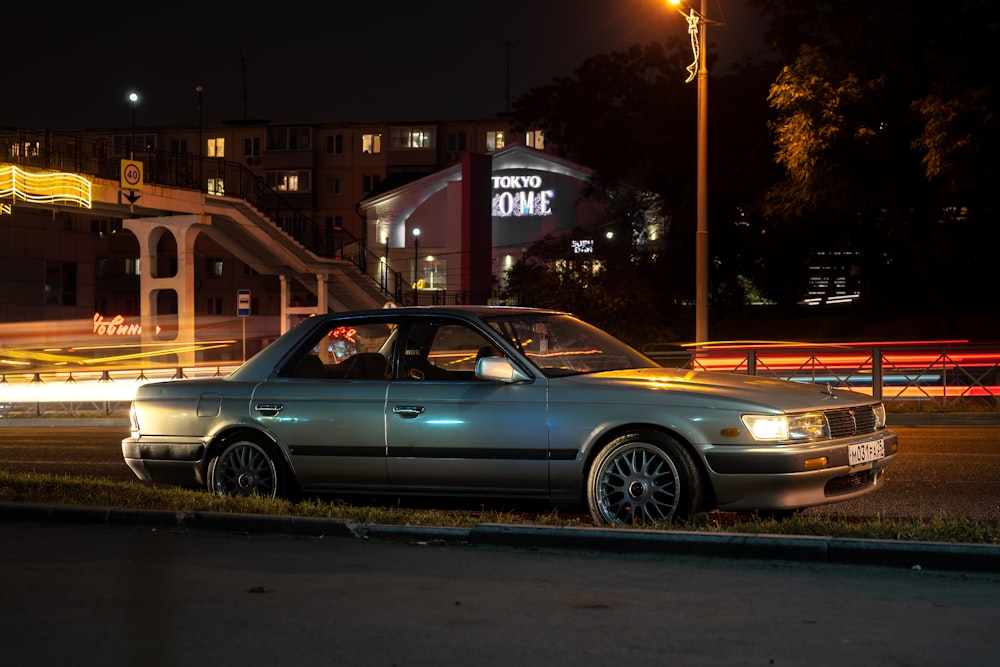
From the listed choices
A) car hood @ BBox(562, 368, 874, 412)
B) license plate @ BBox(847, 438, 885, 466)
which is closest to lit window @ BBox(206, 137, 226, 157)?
car hood @ BBox(562, 368, 874, 412)

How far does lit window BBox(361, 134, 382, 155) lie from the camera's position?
84062 mm

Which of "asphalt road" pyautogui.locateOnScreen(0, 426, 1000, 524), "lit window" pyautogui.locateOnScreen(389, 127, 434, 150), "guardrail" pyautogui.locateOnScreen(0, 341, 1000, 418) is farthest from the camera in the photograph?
"lit window" pyautogui.locateOnScreen(389, 127, 434, 150)

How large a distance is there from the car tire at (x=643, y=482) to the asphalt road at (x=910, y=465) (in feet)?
4.44

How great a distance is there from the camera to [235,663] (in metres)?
4.99

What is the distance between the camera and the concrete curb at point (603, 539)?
665 cm

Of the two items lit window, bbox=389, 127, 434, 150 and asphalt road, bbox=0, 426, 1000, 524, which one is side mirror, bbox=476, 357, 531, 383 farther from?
lit window, bbox=389, 127, 434, 150

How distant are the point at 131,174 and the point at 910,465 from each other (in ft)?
96.0

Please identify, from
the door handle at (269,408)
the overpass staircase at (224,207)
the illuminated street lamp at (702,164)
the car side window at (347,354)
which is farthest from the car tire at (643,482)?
the overpass staircase at (224,207)

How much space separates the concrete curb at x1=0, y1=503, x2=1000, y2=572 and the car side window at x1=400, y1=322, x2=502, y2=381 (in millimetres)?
1424

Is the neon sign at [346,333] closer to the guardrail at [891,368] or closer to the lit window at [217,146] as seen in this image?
the guardrail at [891,368]

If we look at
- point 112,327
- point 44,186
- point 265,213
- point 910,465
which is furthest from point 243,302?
point 910,465

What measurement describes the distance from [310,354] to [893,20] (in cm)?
2879

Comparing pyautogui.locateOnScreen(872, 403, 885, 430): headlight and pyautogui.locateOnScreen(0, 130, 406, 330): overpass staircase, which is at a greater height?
pyautogui.locateOnScreen(0, 130, 406, 330): overpass staircase

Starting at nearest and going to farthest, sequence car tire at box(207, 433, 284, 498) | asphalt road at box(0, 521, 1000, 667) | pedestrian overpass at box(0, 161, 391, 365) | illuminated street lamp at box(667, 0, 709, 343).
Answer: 1. asphalt road at box(0, 521, 1000, 667)
2. car tire at box(207, 433, 284, 498)
3. illuminated street lamp at box(667, 0, 709, 343)
4. pedestrian overpass at box(0, 161, 391, 365)
